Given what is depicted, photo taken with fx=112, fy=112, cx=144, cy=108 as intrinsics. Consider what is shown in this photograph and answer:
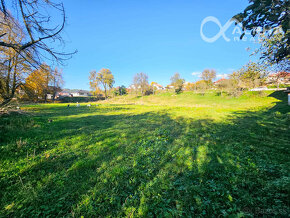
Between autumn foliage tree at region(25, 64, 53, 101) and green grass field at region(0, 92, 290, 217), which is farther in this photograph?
autumn foliage tree at region(25, 64, 53, 101)

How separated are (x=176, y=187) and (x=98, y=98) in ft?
206

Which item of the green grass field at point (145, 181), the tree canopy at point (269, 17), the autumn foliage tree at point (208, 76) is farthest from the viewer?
the autumn foliage tree at point (208, 76)

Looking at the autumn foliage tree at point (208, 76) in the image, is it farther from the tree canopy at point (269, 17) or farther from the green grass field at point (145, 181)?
the green grass field at point (145, 181)

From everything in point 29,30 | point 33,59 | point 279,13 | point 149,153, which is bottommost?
point 149,153

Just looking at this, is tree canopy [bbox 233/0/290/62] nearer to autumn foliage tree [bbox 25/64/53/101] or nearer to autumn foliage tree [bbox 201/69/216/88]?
autumn foliage tree [bbox 25/64/53/101]

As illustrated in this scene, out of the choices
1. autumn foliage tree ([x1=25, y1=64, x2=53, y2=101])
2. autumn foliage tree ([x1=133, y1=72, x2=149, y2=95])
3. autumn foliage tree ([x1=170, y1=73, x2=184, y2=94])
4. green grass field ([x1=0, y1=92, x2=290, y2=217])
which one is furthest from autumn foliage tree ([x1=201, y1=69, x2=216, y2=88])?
autumn foliage tree ([x1=25, y1=64, x2=53, y2=101])

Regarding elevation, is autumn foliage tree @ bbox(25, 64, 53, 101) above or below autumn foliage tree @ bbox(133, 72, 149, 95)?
below

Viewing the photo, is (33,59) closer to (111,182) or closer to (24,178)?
(24,178)

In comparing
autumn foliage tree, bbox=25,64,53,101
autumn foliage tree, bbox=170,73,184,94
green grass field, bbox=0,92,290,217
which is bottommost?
green grass field, bbox=0,92,290,217

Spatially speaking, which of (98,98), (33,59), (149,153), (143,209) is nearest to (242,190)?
(143,209)

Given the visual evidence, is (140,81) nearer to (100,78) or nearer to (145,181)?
(100,78)

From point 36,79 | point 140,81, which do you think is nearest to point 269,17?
point 36,79

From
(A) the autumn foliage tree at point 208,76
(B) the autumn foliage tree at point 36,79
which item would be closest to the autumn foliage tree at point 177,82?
(A) the autumn foliage tree at point 208,76

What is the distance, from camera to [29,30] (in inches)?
130
